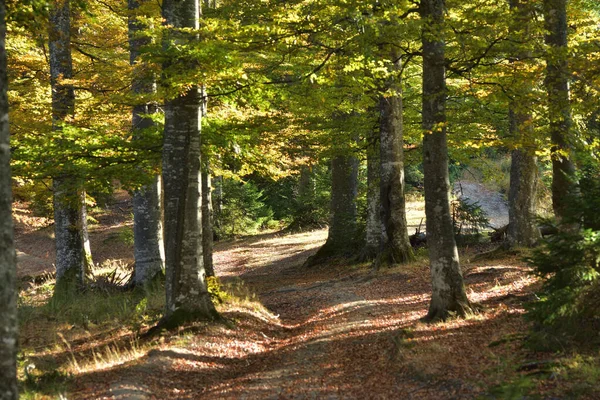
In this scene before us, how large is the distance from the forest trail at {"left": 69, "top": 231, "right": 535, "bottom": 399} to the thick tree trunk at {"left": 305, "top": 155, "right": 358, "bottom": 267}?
631 centimetres

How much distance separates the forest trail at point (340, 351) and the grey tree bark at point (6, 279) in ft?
6.73

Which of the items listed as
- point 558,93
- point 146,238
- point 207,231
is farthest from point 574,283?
point 146,238

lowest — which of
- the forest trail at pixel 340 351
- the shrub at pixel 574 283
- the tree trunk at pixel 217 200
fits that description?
the forest trail at pixel 340 351

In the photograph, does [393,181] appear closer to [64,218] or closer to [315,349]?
[315,349]

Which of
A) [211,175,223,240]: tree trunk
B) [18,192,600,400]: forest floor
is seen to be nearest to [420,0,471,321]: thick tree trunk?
[18,192,600,400]: forest floor

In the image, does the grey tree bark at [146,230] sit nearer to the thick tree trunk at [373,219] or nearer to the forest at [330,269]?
the forest at [330,269]

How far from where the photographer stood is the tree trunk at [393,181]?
1648cm

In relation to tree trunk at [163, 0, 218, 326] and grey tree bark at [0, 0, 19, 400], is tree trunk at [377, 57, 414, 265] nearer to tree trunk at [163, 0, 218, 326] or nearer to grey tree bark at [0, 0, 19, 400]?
tree trunk at [163, 0, 218, 326]

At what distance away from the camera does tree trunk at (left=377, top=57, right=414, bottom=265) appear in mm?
16484

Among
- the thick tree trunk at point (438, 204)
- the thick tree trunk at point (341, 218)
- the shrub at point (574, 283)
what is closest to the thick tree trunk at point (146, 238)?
the thick tree trunk at point (341, 218)

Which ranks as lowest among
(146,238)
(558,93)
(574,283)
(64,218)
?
(574,283)

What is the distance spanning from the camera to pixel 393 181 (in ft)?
54.1

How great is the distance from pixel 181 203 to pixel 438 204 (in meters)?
4.51

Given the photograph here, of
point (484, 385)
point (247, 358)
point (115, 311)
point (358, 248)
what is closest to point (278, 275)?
point (358, 248)
